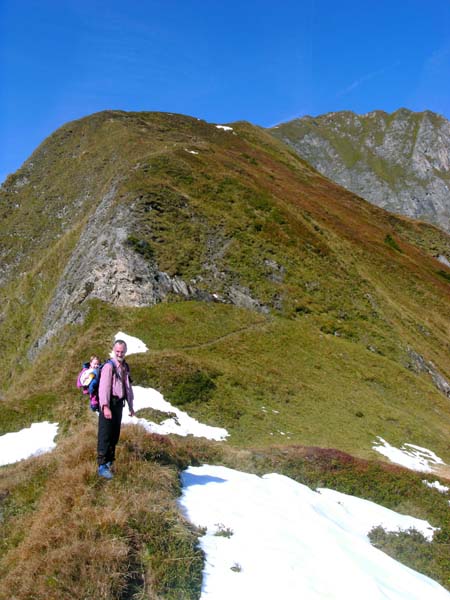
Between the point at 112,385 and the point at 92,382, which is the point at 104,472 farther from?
the point at 92,382

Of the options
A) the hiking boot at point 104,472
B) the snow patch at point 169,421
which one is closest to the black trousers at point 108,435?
the hiking boot at point 104,472

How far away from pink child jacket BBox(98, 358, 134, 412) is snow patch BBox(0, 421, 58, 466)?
7980 mm

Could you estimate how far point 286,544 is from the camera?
7742mm

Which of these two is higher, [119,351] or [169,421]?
[119,351]

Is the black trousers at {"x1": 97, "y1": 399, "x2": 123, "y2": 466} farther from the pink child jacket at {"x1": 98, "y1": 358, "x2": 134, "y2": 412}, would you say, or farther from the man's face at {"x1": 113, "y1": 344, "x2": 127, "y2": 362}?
the man's face at {"x1": 113, "y1": 344, "x2": 127, "y2": 362}

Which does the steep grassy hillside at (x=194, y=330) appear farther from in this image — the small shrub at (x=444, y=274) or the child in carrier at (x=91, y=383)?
the small shrub at (x=444, y=274)

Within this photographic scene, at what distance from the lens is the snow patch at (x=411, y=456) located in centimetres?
1965

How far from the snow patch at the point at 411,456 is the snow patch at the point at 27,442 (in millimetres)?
14114

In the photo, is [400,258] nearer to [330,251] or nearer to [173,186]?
[330,251]

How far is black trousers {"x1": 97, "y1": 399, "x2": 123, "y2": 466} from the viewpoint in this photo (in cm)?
842

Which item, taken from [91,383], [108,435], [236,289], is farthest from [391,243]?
[108,435]

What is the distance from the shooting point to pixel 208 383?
Answer: 21.2 m

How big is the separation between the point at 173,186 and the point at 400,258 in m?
34.6

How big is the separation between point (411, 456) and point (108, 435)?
17289mm
